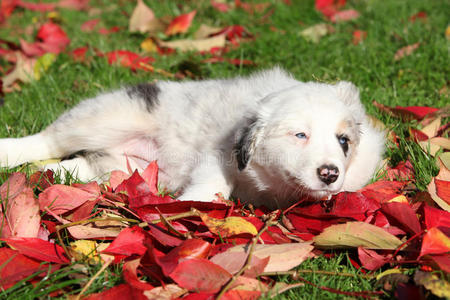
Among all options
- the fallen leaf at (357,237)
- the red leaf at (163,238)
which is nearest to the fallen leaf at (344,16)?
the fallen leaf at (357,237)

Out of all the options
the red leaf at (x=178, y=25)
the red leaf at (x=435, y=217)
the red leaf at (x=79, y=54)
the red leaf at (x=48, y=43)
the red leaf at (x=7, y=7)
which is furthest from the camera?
the red leaf at (x=7, y=7)

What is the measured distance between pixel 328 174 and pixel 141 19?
4099 mm

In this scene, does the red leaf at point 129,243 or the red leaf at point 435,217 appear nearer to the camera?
the red leaf at point 129,243

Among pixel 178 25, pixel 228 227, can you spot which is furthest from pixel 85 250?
pixel 178 25

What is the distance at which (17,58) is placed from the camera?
4730 mm

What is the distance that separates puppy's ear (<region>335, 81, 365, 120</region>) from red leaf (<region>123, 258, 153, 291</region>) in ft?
4.98

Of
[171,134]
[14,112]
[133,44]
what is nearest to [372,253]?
[171,134]

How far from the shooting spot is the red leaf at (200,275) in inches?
73.0

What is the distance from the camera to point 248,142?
2.61 meters

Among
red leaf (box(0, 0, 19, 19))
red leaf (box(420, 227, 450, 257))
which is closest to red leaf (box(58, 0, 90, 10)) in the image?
red leaf (box(0, 0, 19, 19))

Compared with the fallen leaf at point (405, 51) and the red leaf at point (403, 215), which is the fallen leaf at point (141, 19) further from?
the red leaf at point (403, 215)

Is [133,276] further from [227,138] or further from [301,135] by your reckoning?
[227,138]

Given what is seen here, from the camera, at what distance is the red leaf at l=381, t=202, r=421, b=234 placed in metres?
2.15

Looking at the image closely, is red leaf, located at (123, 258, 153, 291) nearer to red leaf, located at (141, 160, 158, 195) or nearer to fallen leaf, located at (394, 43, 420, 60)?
red leaf, located at (141, 160, 158, 195)
